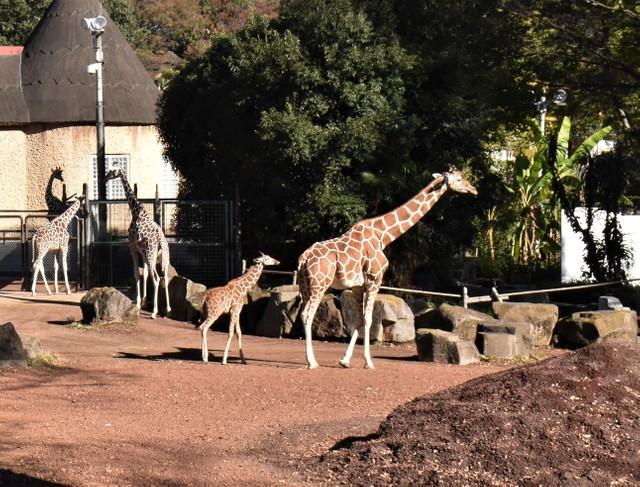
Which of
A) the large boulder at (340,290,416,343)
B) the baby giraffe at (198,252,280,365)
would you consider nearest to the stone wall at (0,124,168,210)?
the large boulder at (340,290,416,343)

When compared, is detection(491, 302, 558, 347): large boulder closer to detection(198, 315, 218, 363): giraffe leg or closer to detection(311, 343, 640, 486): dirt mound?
detection(198, 315, 218, 363): giraffe leg

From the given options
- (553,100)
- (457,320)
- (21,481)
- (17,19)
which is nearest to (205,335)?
(457,320)

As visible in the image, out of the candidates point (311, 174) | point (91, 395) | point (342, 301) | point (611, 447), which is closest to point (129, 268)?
point (311, 174)

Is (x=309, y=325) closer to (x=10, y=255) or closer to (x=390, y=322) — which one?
(x=390, y=322)

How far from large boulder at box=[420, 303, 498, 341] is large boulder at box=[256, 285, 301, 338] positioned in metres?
2.32

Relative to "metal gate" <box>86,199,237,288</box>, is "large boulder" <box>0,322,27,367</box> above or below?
below

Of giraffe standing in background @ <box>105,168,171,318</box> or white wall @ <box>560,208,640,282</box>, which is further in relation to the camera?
white wall @ <box>560,208,640,282</box>

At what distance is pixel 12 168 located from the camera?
31938mm

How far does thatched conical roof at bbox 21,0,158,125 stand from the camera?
104 ft

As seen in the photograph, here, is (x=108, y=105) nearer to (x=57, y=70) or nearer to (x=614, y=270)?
(x=57, y=70)

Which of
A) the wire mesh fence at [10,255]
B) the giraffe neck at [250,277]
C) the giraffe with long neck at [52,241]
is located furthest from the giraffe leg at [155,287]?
the wire mesh fence at [10,255]

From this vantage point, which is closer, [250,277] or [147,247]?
[250,277]

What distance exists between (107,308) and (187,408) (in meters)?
7.61

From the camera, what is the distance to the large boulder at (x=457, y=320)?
15.8 m
